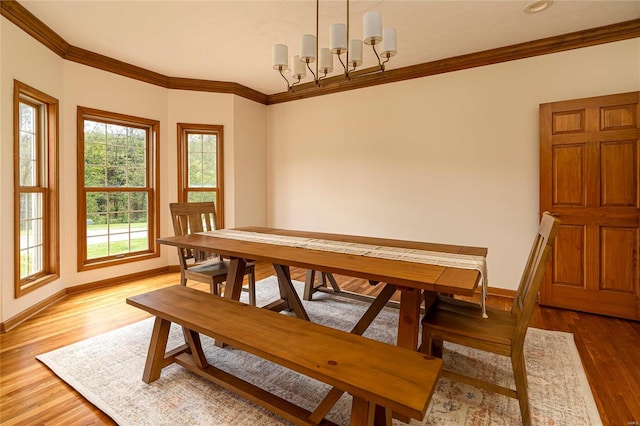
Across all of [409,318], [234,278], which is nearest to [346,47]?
[409,318]

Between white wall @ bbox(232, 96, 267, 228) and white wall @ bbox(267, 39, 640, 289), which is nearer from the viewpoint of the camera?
white wall @ bbox(267, 39, 640, 289)

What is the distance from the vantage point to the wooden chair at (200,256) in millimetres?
2641

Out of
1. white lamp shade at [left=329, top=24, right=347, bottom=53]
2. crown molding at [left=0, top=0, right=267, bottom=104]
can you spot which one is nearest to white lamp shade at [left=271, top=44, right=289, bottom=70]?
white lamp shade at [left=329, top=24, right=347, bottom=53]

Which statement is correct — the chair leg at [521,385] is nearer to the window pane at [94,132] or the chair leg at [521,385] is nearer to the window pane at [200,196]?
the window pane at [200,196]

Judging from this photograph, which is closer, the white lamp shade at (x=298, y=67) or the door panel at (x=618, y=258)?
the white lamp shade at (x=298, y=67)

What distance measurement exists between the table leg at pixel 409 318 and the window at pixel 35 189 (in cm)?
318

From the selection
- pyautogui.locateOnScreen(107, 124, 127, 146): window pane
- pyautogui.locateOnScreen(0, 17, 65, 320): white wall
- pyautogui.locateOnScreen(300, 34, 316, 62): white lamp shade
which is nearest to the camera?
pyautogui.locateOnScreen(300, 34, 316, 62): white lamp shade

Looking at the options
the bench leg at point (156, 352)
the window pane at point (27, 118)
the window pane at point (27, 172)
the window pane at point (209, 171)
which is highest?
the window pane at point (27, 118)

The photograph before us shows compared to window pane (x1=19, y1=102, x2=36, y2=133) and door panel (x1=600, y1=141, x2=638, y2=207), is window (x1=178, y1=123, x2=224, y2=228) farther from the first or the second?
door panel (x1=600, y1=141, x2=638, y2=207)

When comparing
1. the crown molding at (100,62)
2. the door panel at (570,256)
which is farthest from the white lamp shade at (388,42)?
the crown molding at (100,62)

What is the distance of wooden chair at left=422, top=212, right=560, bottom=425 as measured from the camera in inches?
57.9

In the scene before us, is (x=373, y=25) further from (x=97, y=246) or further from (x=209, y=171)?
(x=97, y=246)

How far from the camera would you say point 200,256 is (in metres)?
2.90

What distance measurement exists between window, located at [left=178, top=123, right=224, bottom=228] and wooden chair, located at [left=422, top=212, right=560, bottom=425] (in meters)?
3.59
